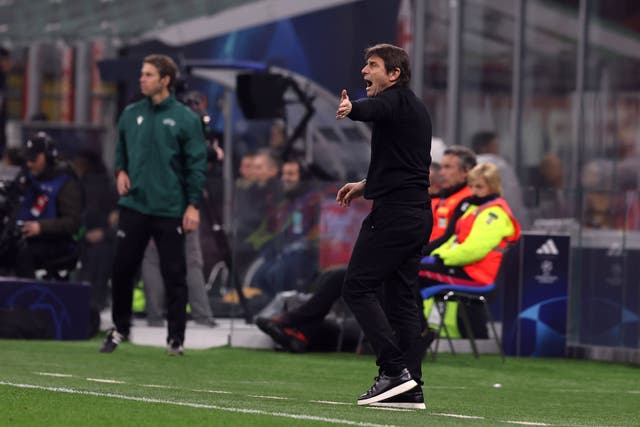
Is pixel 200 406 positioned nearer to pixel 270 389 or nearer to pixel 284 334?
pixel 270 389

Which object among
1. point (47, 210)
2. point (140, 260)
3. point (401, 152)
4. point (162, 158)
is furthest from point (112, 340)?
point (401, 152)

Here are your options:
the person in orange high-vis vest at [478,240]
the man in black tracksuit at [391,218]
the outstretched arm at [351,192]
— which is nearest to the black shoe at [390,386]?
the man in black tracksuit at [391,218]

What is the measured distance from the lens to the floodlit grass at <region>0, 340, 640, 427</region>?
7.91m

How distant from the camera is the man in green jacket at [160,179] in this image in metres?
12.1

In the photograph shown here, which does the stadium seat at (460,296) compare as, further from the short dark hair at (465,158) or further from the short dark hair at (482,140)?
the short dark hair at (482,140)

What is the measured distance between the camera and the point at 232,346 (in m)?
13.9

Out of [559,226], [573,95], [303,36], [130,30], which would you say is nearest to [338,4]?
[303,36]

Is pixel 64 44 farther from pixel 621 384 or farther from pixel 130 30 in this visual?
pixel 621 384

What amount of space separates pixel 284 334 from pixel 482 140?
22.6 ft

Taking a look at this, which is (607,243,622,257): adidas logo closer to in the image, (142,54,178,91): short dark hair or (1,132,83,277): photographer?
(142,54,178,91): short dark hair

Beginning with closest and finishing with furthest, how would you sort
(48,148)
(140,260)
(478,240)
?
(140,260), (478,240), (48,148)

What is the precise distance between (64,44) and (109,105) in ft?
3.44

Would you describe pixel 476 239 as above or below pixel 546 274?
above

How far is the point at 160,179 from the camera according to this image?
474 inches
